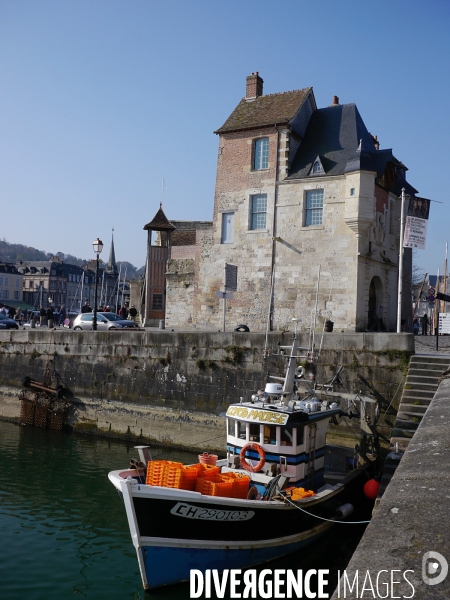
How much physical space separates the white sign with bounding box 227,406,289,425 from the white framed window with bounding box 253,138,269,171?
17.0 meters

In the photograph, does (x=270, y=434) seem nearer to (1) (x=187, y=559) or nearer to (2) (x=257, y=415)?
(2) (x=257, y=415)

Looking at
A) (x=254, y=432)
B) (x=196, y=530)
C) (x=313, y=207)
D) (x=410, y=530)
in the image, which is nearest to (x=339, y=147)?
(x=313, y=207)

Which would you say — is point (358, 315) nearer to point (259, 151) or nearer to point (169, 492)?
point (259, 151)

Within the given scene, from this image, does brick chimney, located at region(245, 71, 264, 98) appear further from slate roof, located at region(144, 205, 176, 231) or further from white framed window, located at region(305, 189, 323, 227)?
slate roof, located at region(144, 205, 176, 231)

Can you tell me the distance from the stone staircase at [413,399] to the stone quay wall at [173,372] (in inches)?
22.5

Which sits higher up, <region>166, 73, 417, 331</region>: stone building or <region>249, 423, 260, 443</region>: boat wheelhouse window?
<region>166, 73, 417, 331</region>: stone building

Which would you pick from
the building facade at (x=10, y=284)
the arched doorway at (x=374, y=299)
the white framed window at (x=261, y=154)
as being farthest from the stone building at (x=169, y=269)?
the building facade at (x=10, y=284)

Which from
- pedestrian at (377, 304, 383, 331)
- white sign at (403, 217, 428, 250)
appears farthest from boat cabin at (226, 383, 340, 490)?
pedestrian at (377, 304, 383, 331)

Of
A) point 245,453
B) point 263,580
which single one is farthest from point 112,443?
point 263,580

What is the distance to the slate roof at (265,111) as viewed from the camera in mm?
25891

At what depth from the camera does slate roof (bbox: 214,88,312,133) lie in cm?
2589

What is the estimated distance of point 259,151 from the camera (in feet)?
86.1

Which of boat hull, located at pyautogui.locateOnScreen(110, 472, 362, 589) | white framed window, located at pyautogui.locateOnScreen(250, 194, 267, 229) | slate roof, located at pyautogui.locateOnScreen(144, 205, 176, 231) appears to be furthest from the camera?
slate roof, located at pyautogui.locateOnScreen(144, 205, 176, 231)

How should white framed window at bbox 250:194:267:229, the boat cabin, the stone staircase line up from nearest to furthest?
the boat cabin, the stone staircase, white framed window at bbox 250:194:267:229
